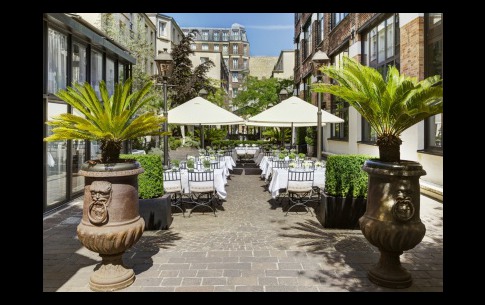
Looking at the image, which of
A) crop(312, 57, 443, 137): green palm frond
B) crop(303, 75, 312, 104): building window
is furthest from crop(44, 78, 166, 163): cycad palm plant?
crop(303, 75, 312, 104): building window

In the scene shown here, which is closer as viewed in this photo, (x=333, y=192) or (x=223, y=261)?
(x=223, y=261)

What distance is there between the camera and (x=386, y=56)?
44.5 ft

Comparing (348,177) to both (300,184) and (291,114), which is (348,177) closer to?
(300,184)

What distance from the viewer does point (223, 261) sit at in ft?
17.5

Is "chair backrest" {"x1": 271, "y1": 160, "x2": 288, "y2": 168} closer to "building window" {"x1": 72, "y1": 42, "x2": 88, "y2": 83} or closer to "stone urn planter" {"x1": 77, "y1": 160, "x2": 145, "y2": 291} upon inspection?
"building window" {"x1": 72, "y1": 42, "x2": 88, "y2": 83}

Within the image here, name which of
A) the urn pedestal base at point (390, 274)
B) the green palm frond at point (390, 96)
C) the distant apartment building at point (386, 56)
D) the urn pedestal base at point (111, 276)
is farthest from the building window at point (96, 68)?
the urn pedestal base at point (390, 274)

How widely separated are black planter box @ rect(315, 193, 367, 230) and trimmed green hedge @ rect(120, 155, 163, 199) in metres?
3.23

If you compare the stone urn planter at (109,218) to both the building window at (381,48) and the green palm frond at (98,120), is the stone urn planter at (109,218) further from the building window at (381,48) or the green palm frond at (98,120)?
the building window at (381,48)

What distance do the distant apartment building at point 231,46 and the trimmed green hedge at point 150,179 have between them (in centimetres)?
7587

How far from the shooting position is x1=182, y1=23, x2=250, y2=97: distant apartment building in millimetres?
83500
